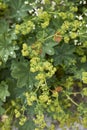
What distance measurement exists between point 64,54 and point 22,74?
28cm

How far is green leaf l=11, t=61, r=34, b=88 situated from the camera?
211cm

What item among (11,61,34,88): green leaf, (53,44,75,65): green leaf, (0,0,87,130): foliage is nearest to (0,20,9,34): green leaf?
(0,0,87,130): foliage

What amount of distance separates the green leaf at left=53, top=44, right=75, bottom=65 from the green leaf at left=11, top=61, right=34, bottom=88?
0.17 metres

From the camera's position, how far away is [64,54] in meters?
2.21

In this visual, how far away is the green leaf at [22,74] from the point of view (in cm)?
211

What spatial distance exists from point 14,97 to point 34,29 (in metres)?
0.44

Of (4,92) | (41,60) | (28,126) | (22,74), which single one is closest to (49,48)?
(41,60)

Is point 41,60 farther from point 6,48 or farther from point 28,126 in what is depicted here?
point 28,126

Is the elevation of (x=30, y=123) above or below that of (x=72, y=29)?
below

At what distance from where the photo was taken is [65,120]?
223 cm

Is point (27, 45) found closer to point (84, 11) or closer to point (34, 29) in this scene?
point (34, 29)

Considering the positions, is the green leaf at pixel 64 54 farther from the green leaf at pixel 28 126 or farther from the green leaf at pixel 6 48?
the green leaf at pixel 28 126

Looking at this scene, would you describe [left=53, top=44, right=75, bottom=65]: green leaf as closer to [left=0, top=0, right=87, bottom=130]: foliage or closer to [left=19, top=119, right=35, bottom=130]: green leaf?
[left=0, top=0, right=87, bottom=130]: foliage

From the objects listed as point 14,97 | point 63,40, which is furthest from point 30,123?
point 63,40
